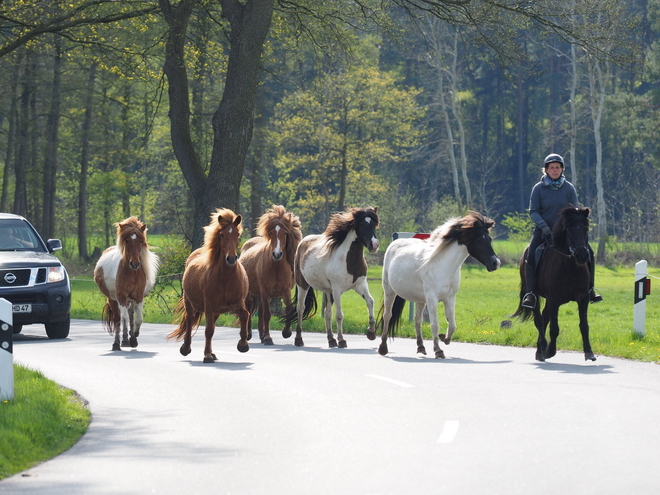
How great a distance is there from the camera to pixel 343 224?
57.3ft

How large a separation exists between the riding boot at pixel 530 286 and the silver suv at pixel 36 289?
838cm

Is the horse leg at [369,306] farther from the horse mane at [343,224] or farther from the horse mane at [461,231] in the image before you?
the horse mane at [461,231]

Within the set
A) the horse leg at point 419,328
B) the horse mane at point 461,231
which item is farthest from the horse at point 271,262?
the horse mane at point 461,231

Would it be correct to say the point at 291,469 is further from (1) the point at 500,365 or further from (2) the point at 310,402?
(1) the point at 500,365

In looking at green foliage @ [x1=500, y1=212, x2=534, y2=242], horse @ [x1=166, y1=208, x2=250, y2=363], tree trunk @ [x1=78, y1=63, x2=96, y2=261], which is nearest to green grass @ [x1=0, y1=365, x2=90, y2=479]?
horse @ [x1=166, y1=208, x2=250, y2=363]

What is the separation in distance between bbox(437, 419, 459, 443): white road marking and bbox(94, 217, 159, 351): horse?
8.44 meters

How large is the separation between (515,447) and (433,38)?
49.9 meters

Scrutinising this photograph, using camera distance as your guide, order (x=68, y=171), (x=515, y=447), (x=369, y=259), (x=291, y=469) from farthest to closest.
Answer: (x=68, y=171)
(x=369, y=259)
(x=515, y=447)
(x=291, y=469)

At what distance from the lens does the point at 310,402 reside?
428 inches

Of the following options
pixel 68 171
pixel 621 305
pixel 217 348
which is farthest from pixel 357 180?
pixel 217 348

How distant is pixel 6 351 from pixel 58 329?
9866 mm

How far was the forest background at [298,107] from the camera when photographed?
25.8m

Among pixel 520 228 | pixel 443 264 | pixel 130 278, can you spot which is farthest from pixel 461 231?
pixel 520 228

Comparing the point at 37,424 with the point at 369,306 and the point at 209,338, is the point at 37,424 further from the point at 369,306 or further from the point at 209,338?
the point at 369,306
